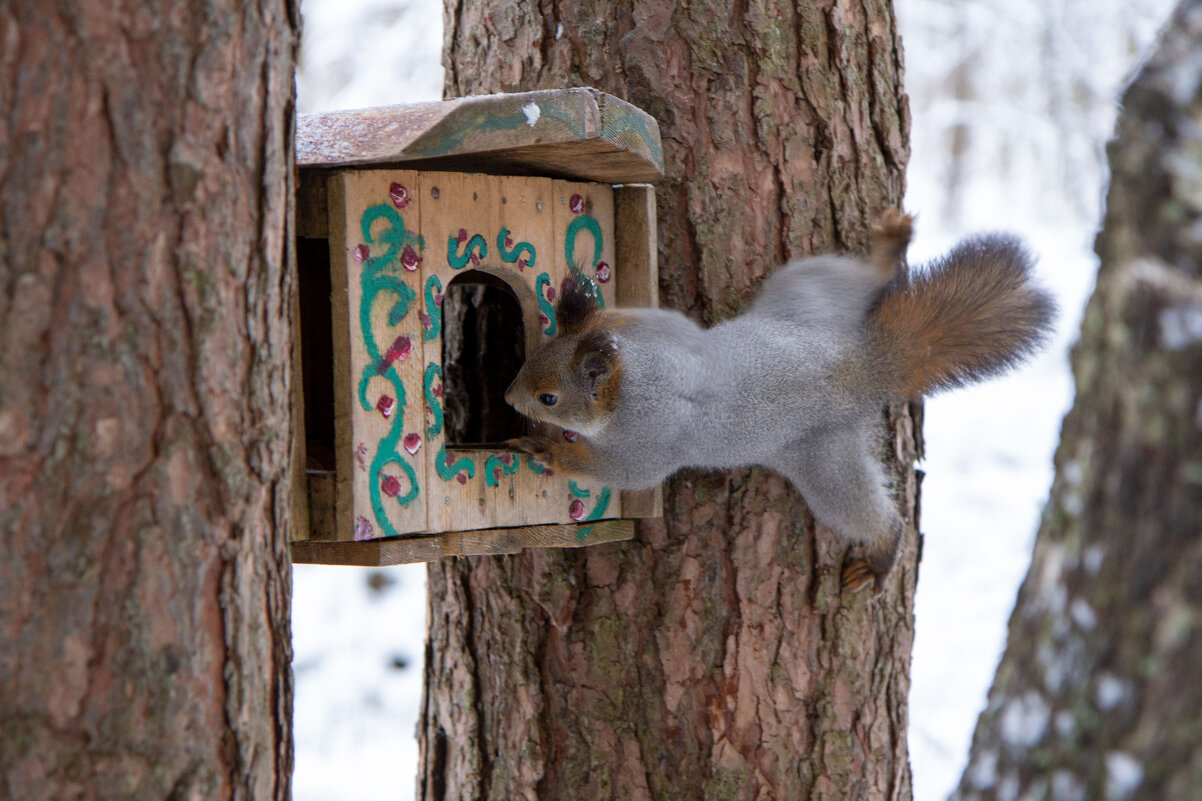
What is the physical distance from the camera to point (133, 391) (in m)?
1.35

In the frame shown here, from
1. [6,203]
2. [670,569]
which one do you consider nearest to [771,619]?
[670,569]

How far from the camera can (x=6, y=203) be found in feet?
4.20

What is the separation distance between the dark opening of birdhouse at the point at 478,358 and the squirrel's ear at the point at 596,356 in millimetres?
530

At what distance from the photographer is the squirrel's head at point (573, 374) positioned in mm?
2195

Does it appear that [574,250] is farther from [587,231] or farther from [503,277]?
[503,277]

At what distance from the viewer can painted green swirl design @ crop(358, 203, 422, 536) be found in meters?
1.94

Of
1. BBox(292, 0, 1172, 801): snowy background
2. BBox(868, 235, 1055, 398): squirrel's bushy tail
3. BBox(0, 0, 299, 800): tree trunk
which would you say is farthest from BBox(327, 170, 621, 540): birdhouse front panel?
BBox(292, 0, 1172, 801): snowy background

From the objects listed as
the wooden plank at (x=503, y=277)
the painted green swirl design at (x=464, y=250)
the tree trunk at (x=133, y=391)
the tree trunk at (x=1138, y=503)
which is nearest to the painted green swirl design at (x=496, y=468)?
the wooden plank at (x=503, y=277)

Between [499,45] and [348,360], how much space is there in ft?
3.10

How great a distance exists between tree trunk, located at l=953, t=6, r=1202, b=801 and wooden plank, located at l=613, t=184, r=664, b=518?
4.11 ft

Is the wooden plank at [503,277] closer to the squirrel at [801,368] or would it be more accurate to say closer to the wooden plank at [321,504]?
the squirrel at [801,368]

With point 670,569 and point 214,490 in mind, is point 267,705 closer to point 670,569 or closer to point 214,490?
point 214,490

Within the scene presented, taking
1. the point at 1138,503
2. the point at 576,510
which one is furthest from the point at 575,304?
the point at 1138,503

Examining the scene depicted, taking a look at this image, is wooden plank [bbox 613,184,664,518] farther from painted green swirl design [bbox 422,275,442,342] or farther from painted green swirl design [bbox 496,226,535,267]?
painted green swirl design [bbox 422,275,442,342]
